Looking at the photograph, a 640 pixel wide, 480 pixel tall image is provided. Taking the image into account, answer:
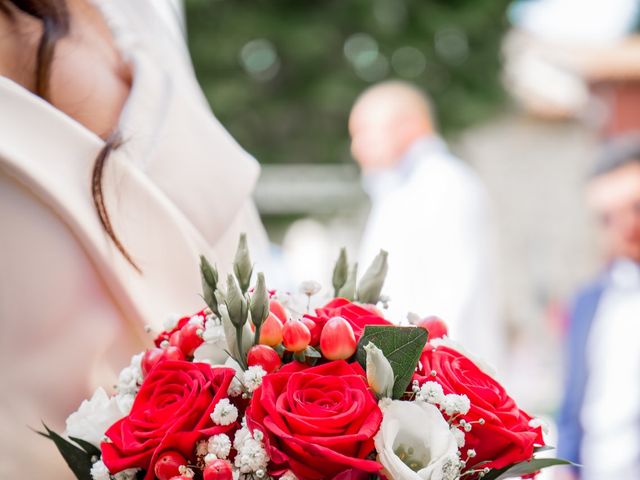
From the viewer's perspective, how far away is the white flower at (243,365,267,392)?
3.68ft

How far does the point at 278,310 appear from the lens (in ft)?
4.02

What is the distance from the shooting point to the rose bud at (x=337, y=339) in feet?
3.76

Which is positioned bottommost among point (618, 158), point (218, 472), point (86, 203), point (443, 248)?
point (443, 248)

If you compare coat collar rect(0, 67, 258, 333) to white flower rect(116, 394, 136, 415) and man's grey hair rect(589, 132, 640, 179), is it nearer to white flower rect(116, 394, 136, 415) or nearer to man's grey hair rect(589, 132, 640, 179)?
white flower rect(116, 394, 136, 415)

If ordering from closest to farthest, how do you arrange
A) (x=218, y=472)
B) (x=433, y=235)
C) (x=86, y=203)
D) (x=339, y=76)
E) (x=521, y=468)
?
(x=218, y=472) < (x=521, y=468) < (x=86, y=203) < (x=433, y=235) < (x=339, y=76)

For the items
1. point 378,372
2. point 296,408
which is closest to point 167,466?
point 296,408

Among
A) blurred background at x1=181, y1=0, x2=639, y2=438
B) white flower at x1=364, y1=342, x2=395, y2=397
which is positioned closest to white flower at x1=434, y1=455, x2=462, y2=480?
white flower at x1=364, y1=342, x2=395, y2=397

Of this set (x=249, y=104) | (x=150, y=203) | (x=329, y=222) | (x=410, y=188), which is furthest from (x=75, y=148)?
(x=329, y=222)

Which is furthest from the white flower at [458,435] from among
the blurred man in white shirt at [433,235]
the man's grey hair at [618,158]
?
the blurred man in white shirt at [433,235]

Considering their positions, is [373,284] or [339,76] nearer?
[373,284]

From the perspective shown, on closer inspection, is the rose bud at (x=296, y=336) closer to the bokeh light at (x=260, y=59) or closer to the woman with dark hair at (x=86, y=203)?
the woman with dark hair at (x=86, y=203)

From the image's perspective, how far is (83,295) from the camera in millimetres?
1390

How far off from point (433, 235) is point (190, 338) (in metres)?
3.90

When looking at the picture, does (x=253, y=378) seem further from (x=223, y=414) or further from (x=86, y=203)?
(x=86, y=203)
